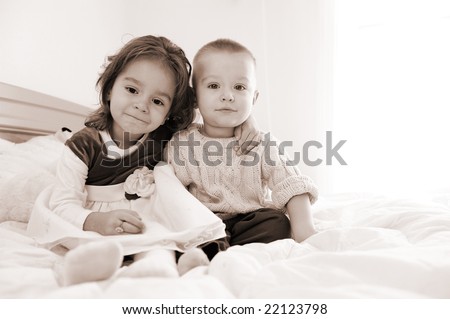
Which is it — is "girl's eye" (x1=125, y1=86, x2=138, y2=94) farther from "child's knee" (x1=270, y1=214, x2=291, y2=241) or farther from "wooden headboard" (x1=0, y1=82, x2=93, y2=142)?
"wooden headboard" (x1=0, y1=82, x2=93, y2=142)

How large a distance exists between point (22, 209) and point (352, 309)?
96 centimetres

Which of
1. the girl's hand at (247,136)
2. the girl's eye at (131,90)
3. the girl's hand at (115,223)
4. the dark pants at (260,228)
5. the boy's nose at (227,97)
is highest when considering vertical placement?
the girl's eye at (131,90)

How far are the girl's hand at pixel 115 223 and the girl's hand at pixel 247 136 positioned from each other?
0.39 meters

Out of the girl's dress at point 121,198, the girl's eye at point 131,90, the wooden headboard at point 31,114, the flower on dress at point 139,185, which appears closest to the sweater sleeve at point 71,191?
the girl's dress at point 121,198

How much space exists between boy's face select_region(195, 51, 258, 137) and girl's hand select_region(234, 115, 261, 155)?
1.0 inches

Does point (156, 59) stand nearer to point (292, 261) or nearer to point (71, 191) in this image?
point (71, 191)

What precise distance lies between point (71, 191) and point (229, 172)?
44cm

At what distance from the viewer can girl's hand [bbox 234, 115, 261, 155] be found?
47.4 inches

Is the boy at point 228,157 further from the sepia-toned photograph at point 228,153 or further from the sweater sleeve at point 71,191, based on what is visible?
the sweater sleeve at point 71,191

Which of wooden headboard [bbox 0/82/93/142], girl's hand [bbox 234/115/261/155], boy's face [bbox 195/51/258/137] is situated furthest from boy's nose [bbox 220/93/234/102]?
wooden headboard [bbox 0/82/93/142]

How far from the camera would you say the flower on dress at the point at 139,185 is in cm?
114

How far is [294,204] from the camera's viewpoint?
1.10 metres

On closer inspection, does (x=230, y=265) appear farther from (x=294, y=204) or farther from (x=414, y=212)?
(x=414, y=212)

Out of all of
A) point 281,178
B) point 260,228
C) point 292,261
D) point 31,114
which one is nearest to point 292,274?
point 292,261
